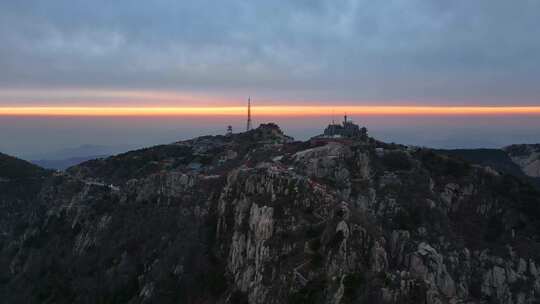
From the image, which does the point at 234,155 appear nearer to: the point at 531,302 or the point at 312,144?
the point at 312,144

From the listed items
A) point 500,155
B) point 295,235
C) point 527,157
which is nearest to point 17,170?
point 295,235

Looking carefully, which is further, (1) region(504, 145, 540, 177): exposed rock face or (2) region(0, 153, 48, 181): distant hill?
(2) region(0, 153, 48, 181): distant hill

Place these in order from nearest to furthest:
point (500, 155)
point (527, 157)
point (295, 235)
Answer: point (295, 235) → point (527, 157) → point (500, 155)

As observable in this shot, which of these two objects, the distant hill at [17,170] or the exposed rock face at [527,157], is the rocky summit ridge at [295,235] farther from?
the exposed rock face at [527,157]

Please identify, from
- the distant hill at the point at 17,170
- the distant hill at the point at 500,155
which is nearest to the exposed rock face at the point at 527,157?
the distant hill at the point at 500,155

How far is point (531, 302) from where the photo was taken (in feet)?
146

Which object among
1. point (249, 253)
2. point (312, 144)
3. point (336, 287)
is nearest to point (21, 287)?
point (249, 253)

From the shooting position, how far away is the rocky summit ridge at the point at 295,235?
3812cm

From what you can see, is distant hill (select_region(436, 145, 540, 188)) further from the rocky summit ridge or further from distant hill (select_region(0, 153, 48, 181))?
distant hill (select_region(0, 153, 48, 181))

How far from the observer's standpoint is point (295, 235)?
136ft

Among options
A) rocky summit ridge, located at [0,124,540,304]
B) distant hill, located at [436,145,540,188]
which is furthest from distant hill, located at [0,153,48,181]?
distant hill, located at [436,145,540,188]

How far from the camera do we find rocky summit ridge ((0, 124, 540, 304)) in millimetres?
38125

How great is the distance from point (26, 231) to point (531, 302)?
72822mm

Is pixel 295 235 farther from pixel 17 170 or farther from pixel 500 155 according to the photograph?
pixel 500 155
